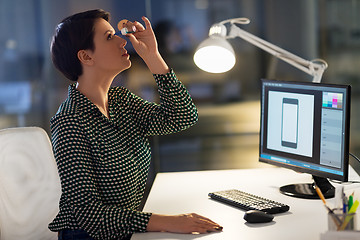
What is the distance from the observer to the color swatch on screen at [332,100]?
185 cm

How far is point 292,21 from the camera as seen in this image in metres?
3.73

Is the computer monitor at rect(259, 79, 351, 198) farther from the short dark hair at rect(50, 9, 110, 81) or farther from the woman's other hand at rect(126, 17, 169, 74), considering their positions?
the short dark hair at rect(50, 9, 110, 81)

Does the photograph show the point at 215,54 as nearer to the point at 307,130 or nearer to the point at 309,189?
the point at 307,130

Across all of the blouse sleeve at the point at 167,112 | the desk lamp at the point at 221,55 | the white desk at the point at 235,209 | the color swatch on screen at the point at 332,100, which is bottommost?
the white desk at the point at 235,209

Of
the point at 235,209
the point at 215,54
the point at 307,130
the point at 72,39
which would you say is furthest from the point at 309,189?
the point at 72,39

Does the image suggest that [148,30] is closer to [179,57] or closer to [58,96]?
[179,57]

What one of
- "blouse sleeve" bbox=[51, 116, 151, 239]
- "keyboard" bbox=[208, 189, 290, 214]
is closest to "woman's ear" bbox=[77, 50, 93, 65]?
"blouse sleeve" bbox=[51, 116, 151, 239]

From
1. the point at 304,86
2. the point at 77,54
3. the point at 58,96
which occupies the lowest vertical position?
the point at 58,96

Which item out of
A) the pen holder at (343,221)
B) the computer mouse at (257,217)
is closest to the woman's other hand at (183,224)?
the computer mouse at (257,217)

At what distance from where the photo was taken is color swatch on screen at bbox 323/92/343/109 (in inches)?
72.7

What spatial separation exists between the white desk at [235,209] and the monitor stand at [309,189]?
0.09 ft

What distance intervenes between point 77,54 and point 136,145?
391 millimetres

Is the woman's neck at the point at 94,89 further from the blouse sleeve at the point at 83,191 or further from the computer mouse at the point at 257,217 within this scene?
the computer mouse at the point at 257,217

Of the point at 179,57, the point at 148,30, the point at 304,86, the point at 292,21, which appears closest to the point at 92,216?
the point at 148,30
